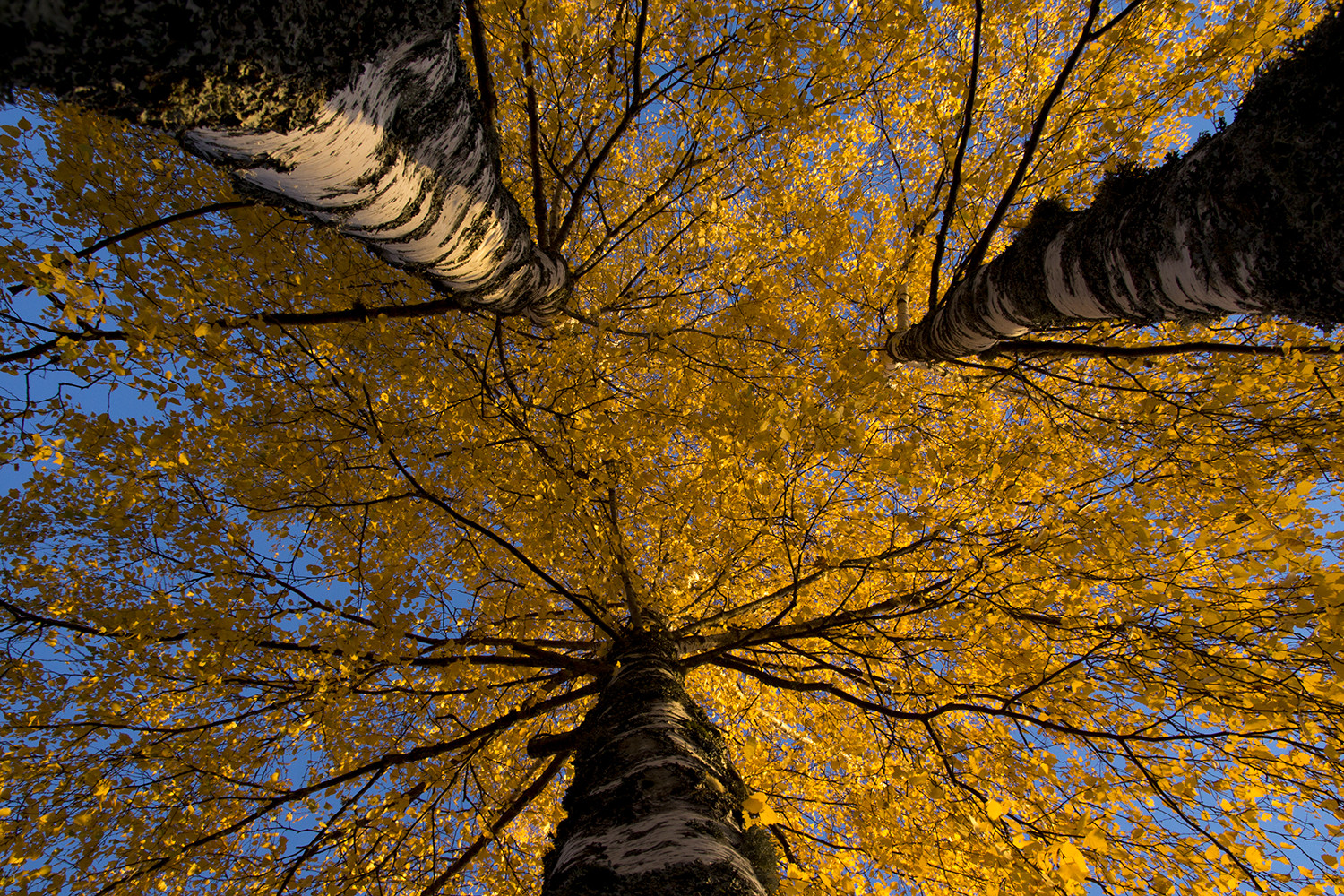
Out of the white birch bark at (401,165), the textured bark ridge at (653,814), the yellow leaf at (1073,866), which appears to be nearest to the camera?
the white birch bark at (401,165)

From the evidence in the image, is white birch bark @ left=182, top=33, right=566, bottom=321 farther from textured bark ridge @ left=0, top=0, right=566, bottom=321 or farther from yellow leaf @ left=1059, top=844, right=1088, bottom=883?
yellow leaf @ left=1059, top=844, right=1088, bottom=883

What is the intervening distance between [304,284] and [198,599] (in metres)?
2.29

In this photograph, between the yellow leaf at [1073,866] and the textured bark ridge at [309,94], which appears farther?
the yellow leaf at [1073,866]

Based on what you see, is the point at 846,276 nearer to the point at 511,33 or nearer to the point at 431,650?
the point at 511,33

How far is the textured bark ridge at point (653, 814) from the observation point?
58.6 inches

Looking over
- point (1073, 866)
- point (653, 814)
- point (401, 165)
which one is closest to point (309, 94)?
point (401, 165)

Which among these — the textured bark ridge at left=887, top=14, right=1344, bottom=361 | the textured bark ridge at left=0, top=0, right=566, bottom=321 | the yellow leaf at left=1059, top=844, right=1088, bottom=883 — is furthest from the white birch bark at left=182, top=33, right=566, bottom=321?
the yellow leaf at left=1059, top=844, right=1088, bottom=883

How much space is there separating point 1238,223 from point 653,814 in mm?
2681

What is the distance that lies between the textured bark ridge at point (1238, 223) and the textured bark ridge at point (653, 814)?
2.37m

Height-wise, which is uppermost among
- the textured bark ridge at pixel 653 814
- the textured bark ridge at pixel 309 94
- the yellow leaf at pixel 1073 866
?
the textured bark ridge at pixel 309 94

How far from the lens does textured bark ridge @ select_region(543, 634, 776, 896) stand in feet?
4.89

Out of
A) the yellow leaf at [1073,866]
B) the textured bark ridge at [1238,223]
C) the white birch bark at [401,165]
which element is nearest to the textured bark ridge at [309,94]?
the white birch bark at [401,165]

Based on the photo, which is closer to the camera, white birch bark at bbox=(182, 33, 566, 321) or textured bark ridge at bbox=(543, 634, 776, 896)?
white birch bark at bbox=(182, 33, 566, 321)

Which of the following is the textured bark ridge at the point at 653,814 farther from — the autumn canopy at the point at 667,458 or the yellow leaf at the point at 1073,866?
the yellow leaf at the point at 1073,866
